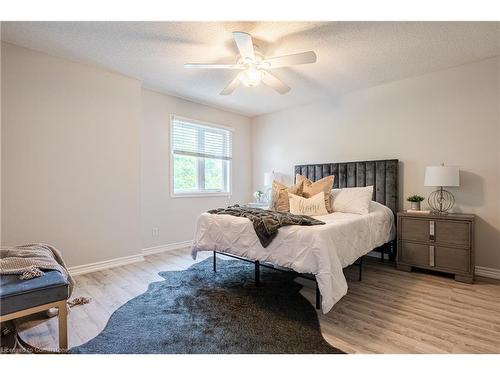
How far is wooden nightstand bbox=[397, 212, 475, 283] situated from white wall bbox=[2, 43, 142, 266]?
141 inches

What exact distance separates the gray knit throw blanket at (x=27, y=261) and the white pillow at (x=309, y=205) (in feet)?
7.89

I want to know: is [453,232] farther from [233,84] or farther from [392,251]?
[233,84]

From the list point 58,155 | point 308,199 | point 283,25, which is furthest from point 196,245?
point 283,25

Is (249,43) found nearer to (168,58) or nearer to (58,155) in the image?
(168,58)

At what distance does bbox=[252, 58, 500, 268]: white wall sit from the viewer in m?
3.02

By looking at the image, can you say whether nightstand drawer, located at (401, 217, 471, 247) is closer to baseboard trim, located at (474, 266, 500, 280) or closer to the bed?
the bed

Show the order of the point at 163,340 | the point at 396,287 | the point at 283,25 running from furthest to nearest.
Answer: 1. the point at 396,287
2. the point at 283,25
3. the point at 163,340

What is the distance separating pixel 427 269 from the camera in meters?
3.12

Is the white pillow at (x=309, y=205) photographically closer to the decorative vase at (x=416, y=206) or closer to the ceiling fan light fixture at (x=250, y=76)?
the decorative vase at (x=416, y=206)

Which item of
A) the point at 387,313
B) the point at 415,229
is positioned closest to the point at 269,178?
→ the point at 415,229

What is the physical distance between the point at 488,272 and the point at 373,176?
1.69 metres

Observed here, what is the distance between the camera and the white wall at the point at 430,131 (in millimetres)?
3021

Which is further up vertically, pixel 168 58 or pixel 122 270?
pixel 168 58

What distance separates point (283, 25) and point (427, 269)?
10.3 ft
